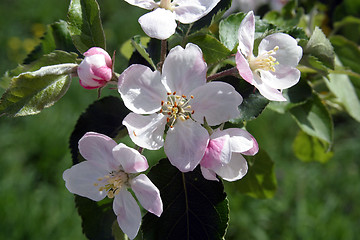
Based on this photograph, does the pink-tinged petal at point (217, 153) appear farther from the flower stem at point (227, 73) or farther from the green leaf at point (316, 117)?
the green leaf at point (316, 117)

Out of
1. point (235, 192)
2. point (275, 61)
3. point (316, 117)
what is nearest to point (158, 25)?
point (275, 61)

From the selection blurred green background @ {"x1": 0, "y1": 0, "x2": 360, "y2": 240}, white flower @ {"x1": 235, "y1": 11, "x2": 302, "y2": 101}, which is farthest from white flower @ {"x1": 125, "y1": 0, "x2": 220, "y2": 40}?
blurred green background @ {"x1": 0, "y1": 0, "x2": 360, "y2": 240}

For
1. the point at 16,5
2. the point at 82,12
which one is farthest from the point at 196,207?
the point at 16,5

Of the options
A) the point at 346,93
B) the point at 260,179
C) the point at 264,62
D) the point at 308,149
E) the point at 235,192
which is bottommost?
the point at 235,192

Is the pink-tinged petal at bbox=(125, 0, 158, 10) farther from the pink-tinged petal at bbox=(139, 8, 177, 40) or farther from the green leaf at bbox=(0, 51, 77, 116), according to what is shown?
the green leaf at bbox=(0, 51, 77, 116)

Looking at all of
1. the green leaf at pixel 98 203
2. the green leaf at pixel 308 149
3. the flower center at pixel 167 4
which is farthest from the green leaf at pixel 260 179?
the flower center at pixel 167 4

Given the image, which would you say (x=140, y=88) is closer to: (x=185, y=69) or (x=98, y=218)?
(x=185, y=69)
